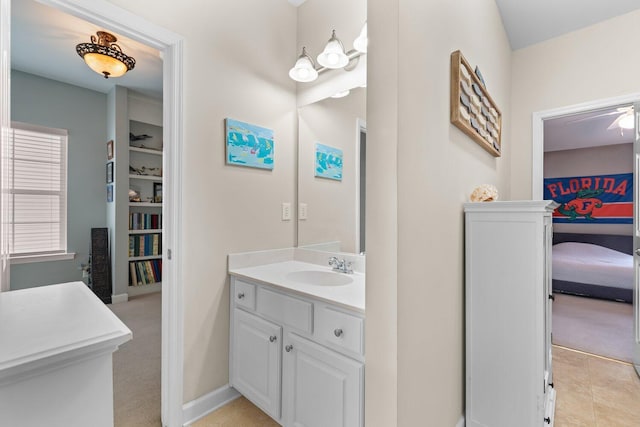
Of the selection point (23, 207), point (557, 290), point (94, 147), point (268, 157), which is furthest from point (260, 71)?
point (557, 290)

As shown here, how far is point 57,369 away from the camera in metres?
0.52

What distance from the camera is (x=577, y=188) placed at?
5.18 metres

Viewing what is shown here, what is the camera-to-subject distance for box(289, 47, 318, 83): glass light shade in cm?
200

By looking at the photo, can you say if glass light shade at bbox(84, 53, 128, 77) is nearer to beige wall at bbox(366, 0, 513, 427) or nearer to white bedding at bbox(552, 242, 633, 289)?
beige wall at bbox(366, 0, 513, 427)

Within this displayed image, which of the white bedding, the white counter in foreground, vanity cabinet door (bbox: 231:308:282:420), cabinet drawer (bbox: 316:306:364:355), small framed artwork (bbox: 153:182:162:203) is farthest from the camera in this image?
small framed artwork (bbox: 153:182:162:203)

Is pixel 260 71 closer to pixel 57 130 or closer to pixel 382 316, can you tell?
pixel 382 316

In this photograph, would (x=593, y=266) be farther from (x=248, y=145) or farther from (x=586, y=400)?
(x=248, y=145)

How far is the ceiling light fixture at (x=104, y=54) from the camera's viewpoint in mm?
2527

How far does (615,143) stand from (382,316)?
6261 millimetres

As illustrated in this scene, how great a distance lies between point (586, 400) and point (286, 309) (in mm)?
2064

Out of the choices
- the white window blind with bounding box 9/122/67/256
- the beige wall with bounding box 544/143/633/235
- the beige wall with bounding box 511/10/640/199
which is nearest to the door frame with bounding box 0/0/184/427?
the beige wall with bounding box 511/10/640/199

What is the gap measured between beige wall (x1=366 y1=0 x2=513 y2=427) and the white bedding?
3.79 metres

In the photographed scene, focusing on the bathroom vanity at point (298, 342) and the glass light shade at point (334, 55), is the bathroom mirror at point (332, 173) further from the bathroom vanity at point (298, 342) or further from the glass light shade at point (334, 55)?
the bathroom vanity at point (298, 342)

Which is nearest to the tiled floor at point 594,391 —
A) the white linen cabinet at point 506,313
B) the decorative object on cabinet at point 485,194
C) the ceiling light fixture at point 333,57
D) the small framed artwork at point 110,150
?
the white linen cabinet at point 506,313
